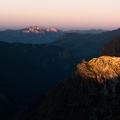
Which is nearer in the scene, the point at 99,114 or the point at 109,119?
the point at 109,119

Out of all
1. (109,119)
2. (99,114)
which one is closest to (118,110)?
(99,114)

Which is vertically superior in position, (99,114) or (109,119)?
(109,119)

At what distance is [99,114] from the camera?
651 feet

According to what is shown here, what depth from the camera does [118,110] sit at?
19688cm

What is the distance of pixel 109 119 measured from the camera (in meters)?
164

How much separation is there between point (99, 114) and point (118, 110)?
10.5 meters

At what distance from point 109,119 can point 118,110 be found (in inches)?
1331

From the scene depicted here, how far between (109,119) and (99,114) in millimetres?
34255

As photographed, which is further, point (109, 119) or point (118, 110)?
point (118, 110)

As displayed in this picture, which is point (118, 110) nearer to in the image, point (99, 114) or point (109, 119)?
point (99, 114)
